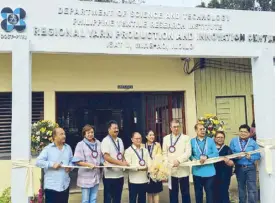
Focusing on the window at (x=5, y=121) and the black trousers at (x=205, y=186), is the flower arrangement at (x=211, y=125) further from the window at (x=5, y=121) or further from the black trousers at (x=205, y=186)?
the window at (x=5, y=121)

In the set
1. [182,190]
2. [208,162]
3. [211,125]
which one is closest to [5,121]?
[182,190]

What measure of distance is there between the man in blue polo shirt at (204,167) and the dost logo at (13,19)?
302 cm

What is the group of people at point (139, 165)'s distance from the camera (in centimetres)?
430

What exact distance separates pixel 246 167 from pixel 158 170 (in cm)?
154

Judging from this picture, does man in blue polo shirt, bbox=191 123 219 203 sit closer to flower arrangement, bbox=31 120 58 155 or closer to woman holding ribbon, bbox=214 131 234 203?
woman holding ribbon, bbox=214 131 234 203

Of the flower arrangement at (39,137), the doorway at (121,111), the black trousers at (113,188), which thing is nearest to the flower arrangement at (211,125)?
the doorway at (121,111)

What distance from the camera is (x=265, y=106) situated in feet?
17.1

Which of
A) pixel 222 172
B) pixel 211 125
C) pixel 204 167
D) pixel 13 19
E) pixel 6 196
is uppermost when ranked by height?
pixel 13 19

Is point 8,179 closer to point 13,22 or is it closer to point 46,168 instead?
point 46,168

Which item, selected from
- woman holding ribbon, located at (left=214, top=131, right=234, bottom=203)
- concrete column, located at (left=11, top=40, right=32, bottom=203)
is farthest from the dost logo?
woman holding ribbon, located at (left=214, top=131, right=234, bottom=203)

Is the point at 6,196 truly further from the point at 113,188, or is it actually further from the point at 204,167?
the point at 204,167

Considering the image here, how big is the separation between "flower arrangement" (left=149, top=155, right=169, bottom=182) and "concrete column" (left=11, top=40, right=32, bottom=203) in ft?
5.69

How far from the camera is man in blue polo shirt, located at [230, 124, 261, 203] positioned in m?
5.11

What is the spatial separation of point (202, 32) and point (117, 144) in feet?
7.45
